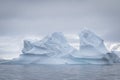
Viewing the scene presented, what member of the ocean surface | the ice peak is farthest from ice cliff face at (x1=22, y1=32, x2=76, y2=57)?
the ocean surface

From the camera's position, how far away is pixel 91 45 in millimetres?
65188

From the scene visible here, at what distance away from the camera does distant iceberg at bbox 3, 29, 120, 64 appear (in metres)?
65.7

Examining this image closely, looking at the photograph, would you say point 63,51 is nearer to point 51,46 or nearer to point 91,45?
point 51,46

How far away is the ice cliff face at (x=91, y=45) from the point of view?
65375 millimetres

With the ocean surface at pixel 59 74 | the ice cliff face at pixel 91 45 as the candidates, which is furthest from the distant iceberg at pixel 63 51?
the ocean surface at pixel 59 74

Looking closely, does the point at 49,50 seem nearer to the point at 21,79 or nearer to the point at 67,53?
the point at 67,53

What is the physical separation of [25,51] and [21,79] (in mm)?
31974

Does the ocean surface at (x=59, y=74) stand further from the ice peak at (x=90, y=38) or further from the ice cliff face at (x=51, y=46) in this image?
the ice cliff face at (x=51, y=46)

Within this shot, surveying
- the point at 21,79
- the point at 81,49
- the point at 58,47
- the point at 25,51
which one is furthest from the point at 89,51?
the point at 21,79

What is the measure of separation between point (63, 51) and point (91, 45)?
662 cm

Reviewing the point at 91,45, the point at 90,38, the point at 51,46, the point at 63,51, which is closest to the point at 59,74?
the point at 91,45

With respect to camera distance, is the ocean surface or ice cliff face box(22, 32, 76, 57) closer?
the ocean surface

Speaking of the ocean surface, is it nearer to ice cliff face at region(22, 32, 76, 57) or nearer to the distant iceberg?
the distant iceberg

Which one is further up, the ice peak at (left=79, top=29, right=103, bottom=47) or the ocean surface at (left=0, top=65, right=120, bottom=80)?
the ice peak at (left=79, top=29, right=103, bottom=47)
